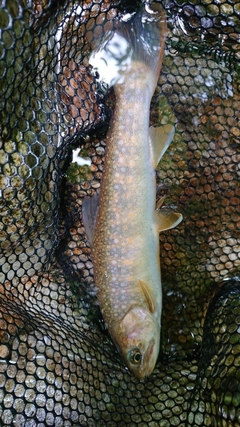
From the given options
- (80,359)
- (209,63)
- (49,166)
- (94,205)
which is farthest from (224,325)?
(209,63)

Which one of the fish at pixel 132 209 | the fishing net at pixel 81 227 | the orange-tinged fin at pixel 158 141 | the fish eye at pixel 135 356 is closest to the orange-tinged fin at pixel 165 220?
the fish at pixel 132 209

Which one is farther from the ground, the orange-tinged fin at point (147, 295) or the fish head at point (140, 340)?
the orange-tinged fin at point (147, 295)

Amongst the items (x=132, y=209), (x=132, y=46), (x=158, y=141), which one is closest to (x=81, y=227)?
(x=132, y=209)

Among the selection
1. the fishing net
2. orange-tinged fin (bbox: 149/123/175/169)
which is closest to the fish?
orange-tinged fin (bbox: 149/123/175/169)

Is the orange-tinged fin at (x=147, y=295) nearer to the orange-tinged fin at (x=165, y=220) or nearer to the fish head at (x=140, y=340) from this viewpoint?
the fish head at (x=140, y=340)

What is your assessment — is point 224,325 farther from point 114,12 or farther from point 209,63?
point 114,12

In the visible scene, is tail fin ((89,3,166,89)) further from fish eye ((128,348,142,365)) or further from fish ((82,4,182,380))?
fish eye ((128,348,142,365))

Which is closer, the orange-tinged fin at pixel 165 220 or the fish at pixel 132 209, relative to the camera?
the fish at pixel 132 209
